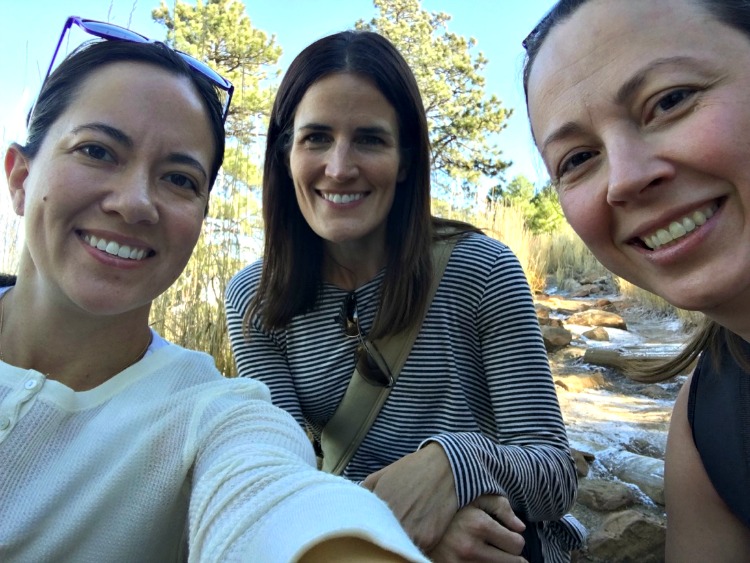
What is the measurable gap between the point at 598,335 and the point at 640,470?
311 cm

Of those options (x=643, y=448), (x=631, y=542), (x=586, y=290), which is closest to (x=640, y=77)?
(x=631, y=542)

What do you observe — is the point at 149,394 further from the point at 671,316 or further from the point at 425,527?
the point at 671,316

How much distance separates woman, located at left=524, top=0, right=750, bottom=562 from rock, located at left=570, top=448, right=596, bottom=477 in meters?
1.26

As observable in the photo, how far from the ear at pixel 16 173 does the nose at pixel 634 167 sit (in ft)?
3.51

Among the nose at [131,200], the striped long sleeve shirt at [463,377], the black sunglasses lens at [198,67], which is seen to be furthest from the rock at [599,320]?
the nose at [131,200]

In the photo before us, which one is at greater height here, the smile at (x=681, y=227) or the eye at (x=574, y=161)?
the eye at (x=574, y=161)

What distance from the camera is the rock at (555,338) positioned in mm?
4637

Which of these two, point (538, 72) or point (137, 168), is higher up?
point (538, 72)

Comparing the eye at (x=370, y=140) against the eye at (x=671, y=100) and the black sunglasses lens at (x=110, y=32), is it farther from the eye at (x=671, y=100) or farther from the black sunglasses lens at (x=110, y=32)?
the eye at (x=671, y=100)

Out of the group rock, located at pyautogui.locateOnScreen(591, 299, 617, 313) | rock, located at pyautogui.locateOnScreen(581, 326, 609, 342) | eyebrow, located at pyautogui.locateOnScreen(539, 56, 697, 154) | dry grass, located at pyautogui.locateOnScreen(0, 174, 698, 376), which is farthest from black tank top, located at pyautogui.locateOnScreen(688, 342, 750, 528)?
rock, located at pyautogui.locateOnScreen(591, 299, 617, 313)

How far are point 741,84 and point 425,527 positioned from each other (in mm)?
927

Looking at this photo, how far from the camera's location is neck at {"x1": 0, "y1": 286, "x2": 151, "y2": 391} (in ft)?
3.13

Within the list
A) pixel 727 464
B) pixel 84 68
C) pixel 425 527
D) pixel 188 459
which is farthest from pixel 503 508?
pixel 84 68

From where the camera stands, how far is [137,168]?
940 mm
